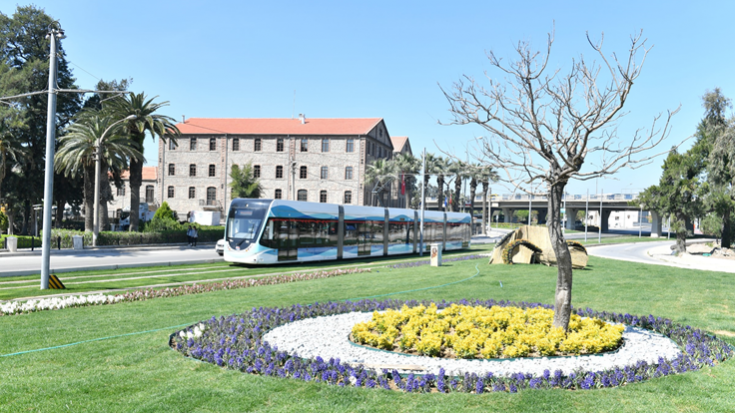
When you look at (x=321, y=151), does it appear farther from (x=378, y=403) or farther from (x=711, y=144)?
(x=378, y=403)

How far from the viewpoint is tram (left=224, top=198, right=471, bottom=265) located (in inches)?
921

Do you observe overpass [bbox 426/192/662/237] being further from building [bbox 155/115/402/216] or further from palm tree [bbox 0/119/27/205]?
palm tree [bbox 0/119/27/205]

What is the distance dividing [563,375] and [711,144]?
39.9 metres

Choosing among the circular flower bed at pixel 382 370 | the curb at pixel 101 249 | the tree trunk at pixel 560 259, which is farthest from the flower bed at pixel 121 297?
the curb at pixel 101 249

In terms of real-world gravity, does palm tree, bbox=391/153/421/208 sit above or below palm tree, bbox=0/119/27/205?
above

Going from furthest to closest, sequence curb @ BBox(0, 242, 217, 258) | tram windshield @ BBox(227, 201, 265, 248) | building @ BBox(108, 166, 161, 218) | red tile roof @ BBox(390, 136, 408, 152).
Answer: red tile roof @ BBox(390, 136, 408, 152)
building @ BBox(108, 166, 161, 218)
curb @ BBox(0, 242, 217, 258)
tram windshield @ BBox(227, 201, 265, 248)

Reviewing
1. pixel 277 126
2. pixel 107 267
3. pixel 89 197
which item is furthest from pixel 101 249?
pixel 277 126

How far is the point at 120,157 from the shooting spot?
38.1 m

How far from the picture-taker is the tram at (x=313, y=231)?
23.4m

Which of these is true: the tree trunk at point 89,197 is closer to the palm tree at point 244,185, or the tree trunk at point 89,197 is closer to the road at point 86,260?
the road at point 86,260

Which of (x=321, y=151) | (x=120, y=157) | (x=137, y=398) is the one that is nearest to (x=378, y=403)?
(x=137, y=398)

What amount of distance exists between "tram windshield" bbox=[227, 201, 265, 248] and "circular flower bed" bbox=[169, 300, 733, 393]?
14414 millimetres

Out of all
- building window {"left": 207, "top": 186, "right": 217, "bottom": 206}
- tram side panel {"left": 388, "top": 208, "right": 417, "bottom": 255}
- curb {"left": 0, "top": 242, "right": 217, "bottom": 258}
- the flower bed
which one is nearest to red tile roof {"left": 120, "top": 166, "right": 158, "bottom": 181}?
building window {"left": 207, "top": 186, "right": 217, "bottom": 206}

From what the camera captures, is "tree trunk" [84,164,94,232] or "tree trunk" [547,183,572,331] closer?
"tree trunk" [547,183,572,331]
